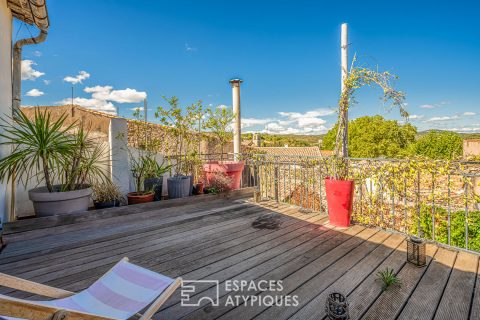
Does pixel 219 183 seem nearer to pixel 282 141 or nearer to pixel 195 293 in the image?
pixel 195 293

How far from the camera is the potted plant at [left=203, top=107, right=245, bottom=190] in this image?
4.84 meters

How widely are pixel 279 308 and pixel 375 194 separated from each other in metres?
2.30

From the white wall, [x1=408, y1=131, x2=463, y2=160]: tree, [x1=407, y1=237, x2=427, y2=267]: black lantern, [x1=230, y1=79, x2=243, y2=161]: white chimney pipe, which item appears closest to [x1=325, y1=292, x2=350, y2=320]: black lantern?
[x1=407, y1=237, x2=427, y2=267]: black lantern

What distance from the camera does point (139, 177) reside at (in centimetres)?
427

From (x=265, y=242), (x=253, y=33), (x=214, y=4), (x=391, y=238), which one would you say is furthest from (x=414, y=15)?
Result: (x=265, y=242)

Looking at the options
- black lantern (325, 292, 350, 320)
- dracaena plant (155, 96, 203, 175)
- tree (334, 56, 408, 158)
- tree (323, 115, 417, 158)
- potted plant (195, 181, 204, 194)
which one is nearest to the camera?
black lantern (325, 292, 350, 320)

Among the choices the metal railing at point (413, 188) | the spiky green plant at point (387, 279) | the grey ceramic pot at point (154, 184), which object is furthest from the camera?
the grey ceramic pot at point (154, 184)

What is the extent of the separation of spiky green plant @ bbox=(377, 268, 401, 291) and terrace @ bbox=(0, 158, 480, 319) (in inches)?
1.9

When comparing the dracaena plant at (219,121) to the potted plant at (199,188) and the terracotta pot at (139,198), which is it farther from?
the terracotta pot at (139,198)

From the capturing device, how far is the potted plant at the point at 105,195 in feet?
12.0

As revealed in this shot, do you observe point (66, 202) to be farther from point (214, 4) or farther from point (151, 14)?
point (214, 4)

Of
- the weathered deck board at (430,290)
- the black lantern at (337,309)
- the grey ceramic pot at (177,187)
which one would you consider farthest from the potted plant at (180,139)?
the weathered deck board at (430,290)

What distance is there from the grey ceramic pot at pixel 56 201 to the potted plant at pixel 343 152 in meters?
3.33

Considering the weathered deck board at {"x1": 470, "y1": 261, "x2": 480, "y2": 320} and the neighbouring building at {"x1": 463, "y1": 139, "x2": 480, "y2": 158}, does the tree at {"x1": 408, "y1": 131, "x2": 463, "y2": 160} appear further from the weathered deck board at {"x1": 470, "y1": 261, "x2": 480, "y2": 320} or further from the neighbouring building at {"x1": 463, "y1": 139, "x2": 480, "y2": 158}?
the weathered deck board at {"x1": 470, "y1": 261, "x2": 480, "y2": 320}
